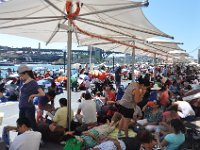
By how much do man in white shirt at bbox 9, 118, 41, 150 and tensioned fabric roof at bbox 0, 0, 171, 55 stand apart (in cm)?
198

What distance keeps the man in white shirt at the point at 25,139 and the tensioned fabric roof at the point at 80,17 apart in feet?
6.51

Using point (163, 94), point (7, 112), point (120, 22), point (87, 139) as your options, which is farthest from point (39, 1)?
point (7, 112)

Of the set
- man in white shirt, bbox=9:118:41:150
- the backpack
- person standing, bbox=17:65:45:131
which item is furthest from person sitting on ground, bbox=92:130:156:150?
person standing, bbox=17:65:45:131

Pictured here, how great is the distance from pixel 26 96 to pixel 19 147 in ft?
5.64

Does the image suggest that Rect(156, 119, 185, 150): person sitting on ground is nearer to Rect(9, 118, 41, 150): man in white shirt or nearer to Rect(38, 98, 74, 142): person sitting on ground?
Rect(38, 98, 74, 142): person sitting on ground

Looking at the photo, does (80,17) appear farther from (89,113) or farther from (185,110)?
(185,110)

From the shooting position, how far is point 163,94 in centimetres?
909

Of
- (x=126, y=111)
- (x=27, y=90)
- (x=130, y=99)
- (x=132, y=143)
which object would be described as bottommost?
Answer: (x=132, y=143)

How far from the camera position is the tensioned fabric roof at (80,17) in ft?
19.2

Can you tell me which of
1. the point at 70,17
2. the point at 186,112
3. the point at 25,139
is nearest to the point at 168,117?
the point at 186,112

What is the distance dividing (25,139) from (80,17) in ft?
9.69

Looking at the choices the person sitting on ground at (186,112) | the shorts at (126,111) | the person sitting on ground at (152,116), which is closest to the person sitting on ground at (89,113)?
the shorts at (126,111)

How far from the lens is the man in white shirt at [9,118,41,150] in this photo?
4516 mm

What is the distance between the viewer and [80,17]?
21.7ft
